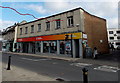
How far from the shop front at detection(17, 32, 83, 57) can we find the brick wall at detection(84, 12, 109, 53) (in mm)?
2419

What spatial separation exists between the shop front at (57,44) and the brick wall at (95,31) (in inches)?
95.3

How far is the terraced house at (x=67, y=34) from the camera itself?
50.9 feet

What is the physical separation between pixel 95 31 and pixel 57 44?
7485mm

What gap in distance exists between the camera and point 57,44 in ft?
57.7

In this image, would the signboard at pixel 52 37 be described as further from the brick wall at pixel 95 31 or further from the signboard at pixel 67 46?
the brick wall at pixel 95 31

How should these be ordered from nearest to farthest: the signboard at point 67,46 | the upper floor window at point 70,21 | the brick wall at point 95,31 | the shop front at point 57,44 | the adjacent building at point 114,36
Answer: the shop front at point 57,44
the signboard at point 67,46
the upper floor window at point 70,21
the brick wall at point 95,31
the adjacent building at point 114,36

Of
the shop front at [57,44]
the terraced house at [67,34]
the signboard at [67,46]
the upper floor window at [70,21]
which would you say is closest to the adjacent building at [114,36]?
the terraced house at [67,34]

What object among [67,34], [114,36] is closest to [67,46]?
[67,34]

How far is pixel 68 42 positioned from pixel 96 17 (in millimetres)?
8192

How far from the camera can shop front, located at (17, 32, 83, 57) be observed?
1547 cm

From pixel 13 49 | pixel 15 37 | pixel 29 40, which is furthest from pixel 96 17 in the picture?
pixel 13 49

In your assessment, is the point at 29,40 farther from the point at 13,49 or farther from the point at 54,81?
the point at 54,81

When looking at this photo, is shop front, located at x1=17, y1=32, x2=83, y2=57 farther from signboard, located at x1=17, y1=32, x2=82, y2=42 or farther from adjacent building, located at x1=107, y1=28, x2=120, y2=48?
adjacent building, located at x1=107, y1=28, x2=120, y2=48

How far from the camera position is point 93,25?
61.2 feet
